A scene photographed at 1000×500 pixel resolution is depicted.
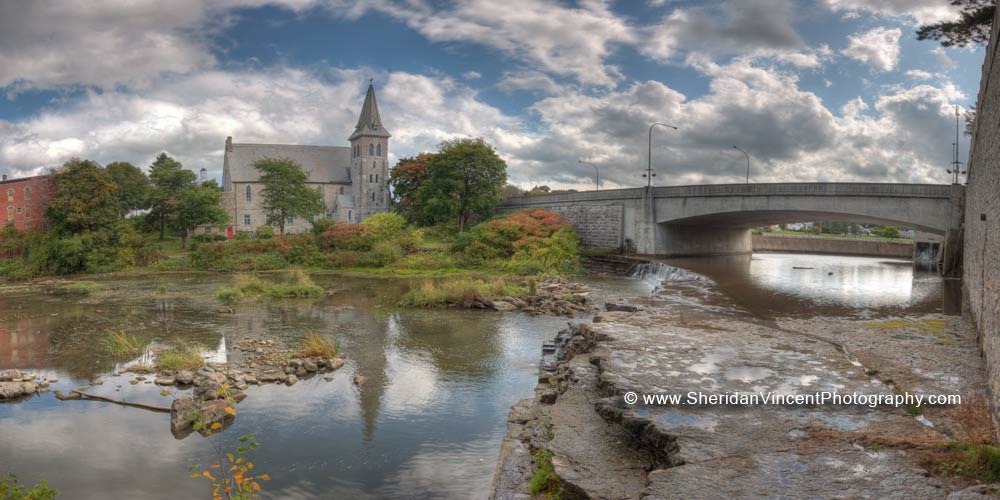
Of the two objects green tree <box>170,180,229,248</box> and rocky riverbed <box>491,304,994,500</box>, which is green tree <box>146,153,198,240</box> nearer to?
green tree <box>170,180,229,248</box>

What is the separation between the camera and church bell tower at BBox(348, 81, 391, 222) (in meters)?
70.0

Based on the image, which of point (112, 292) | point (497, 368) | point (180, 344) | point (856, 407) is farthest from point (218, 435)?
point (112, 292)

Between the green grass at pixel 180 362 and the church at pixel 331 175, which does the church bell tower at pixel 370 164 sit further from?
the green grass at pixel 180 362

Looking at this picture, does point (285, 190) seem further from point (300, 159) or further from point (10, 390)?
point (10, 390)

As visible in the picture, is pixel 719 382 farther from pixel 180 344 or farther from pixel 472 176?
pixel 472 176

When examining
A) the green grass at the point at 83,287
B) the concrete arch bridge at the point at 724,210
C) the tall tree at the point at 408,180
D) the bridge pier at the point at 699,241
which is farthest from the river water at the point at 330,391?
the tall tree at the point at 408,180

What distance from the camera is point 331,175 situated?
2872 inches

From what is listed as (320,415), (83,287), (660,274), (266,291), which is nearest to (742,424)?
(320,415)

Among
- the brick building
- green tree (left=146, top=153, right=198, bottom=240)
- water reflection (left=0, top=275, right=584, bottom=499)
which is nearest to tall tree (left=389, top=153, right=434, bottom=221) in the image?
green tree (left=146, top=153, right=198, bottom=240)

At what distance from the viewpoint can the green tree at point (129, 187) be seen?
182 feet

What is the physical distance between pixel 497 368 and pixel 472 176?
37.5 meters

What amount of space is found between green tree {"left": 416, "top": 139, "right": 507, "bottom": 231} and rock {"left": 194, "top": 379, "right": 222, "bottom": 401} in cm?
3731

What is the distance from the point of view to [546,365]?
500 inches

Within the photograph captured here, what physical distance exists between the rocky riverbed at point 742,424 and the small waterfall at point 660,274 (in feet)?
50.3
